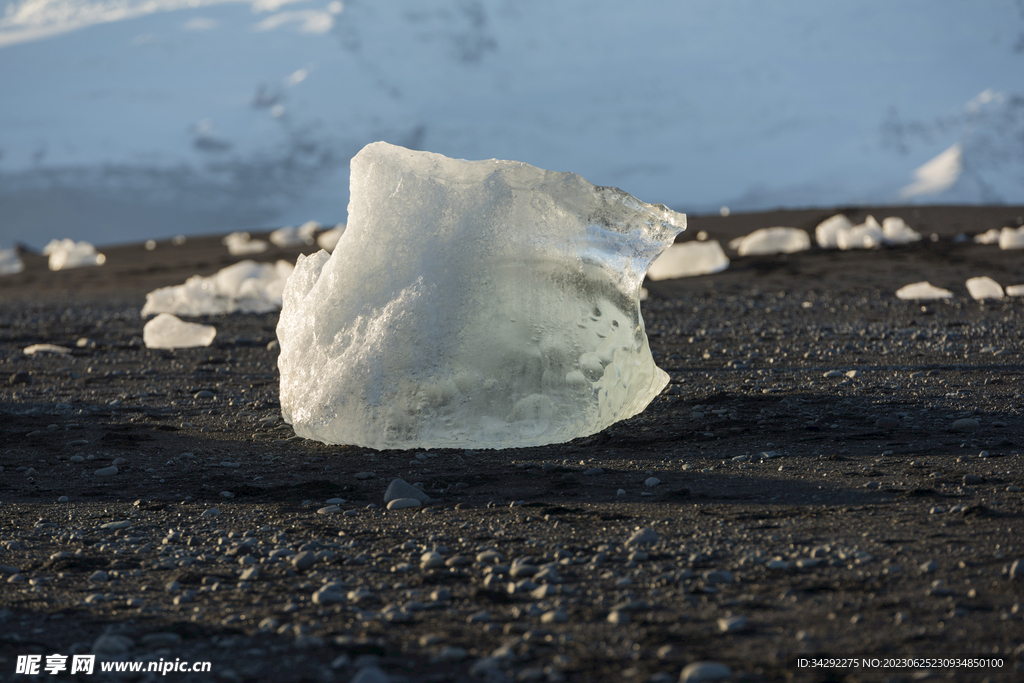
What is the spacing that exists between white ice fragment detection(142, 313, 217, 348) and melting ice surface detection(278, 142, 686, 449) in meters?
4.51

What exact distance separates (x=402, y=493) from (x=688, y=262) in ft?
37.3

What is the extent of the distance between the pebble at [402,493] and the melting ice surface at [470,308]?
86 cm

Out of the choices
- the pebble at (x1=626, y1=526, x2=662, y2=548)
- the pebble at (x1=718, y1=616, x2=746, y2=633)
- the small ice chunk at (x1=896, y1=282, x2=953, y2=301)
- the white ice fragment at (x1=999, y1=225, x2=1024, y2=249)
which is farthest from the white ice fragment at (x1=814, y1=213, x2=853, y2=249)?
the pebble at (x1=718, y1=616, x2=746, y2=633)

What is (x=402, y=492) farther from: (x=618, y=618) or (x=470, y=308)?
(x=618, y=618)

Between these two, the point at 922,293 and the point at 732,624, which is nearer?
the point at 732,624

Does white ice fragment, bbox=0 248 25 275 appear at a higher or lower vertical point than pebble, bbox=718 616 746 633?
higher

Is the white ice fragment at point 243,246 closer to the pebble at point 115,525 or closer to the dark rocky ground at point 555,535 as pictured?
the dark rocky ground at point 555,535

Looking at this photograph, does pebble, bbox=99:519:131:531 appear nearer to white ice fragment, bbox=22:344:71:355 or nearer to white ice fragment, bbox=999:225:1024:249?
white ice fragment, bbox=22:344:71:355

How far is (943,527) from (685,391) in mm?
2989

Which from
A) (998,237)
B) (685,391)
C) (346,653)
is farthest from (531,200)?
(998,237)

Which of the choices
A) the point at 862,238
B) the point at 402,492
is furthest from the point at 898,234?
the point at 402,492

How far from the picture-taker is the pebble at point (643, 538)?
3299 millimetres

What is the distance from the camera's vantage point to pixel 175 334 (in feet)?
31.1

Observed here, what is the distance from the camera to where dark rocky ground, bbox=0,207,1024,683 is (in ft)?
8.19
